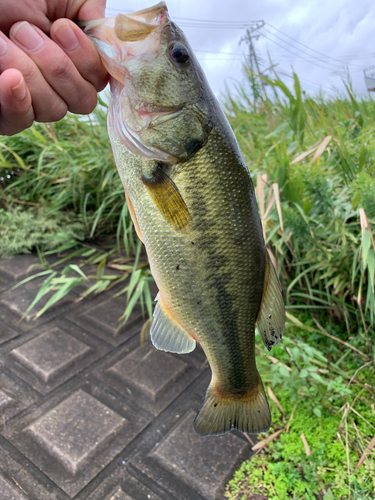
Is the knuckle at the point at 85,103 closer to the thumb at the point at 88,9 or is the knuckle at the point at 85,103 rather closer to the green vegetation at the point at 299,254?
the thumb at the point at 88,9

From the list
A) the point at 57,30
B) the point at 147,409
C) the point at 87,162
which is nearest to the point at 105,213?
the point at 87,162

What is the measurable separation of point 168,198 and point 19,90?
1.63 feet

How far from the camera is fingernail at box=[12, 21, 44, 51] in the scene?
3.19ft


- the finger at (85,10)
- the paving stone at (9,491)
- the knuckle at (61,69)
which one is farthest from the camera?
the paving stone at (9,491)

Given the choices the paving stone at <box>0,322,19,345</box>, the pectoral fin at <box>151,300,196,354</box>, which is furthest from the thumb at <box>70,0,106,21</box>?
the paving stone at <box>0,322,19,345</box>

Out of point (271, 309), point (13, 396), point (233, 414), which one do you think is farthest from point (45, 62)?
point (13, 396)

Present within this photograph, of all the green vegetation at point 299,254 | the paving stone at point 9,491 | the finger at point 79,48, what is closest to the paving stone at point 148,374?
the green vegetation at point 299,254

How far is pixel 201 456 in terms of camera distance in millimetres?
1918

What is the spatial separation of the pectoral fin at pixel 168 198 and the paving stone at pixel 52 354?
5.95 feet

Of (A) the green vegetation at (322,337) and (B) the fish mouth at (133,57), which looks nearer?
(B) the fish mouth at (133,57)

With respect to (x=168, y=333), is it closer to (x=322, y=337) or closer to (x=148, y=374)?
(x=148, y=374)

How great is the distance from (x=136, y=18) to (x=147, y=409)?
2047 mm

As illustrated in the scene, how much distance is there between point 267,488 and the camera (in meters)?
1.77

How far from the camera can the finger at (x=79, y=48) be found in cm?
100
